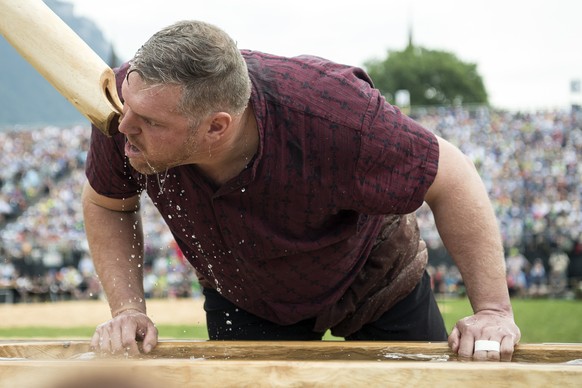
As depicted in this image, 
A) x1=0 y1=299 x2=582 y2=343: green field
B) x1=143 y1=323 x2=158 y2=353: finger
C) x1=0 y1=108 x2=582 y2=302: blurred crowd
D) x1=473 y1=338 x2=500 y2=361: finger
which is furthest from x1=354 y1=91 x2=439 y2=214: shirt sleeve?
x1=0 y1=108 x2=582 y2=302: blurred crowd

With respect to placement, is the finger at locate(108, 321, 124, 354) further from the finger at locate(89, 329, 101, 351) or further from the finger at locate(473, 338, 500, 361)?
the finger at locate(473, 338, 500, 361)

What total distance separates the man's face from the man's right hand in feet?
1.78

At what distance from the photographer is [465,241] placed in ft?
8.56

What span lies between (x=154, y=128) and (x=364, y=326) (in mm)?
1385

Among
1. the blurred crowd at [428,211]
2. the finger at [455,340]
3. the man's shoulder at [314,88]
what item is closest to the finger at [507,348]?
the finger at [455,340]

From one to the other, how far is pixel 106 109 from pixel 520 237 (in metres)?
16.4

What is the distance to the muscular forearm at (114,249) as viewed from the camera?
2842mm

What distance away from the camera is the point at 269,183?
2500 millimetres

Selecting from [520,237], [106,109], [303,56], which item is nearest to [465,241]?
[303,56]

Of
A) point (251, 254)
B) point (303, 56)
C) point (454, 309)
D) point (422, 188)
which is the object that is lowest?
point (454, 309)

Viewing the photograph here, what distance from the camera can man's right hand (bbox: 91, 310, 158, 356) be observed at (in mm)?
2502

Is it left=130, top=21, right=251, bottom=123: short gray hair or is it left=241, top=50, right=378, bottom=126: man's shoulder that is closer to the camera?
left=130, top=21, right=251, bottom=123: short gray hair

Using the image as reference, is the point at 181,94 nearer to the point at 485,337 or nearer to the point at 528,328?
the point at 485,337

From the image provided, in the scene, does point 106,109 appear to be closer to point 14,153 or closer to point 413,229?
point 413,229
